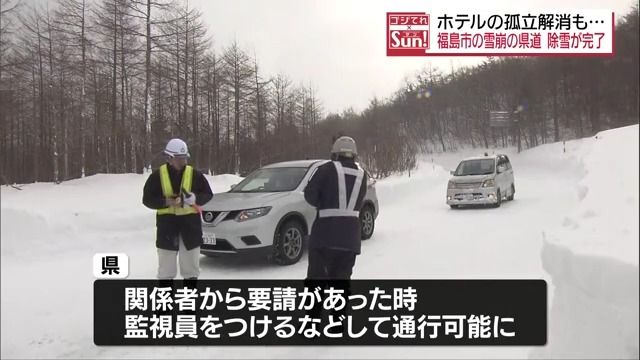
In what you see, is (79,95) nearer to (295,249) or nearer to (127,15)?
(127,15)

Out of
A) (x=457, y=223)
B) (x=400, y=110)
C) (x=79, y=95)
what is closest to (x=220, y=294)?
(x=457, y=223)

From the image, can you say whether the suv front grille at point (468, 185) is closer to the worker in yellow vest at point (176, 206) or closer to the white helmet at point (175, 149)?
the worker in yellow vest at point (176, 206)

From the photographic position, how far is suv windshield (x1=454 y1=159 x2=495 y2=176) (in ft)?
47.7

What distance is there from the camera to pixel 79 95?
21406 millimetres

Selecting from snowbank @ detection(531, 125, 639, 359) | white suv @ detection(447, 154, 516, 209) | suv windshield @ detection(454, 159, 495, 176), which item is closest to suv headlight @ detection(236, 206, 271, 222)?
snowbank @ detection(531, 125, 639, 359)

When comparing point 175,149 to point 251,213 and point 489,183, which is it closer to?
point 251,213

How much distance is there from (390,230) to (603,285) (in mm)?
8001

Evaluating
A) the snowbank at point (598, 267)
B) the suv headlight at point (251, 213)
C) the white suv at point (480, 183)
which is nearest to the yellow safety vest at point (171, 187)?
the suv headlight at point (251, 213)

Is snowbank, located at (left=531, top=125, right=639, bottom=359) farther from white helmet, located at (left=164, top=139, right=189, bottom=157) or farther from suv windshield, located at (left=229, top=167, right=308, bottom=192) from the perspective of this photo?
suv windshield, located at (left=229, top=167, right=308, bottom=192)

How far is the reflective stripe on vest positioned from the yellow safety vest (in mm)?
1403

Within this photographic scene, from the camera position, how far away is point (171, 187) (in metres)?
4.37

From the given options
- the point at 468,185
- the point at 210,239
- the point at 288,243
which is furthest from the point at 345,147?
the point at 468,185

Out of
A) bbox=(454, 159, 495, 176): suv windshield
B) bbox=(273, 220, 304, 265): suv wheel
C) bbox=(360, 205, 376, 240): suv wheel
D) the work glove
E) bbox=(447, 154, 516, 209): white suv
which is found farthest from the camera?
bbox=(454, 159, 495, 176): suv windshield

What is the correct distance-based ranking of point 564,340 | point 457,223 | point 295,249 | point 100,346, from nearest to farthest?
point 564,340 → point 100,346 → point 295,249 → point 457,223
